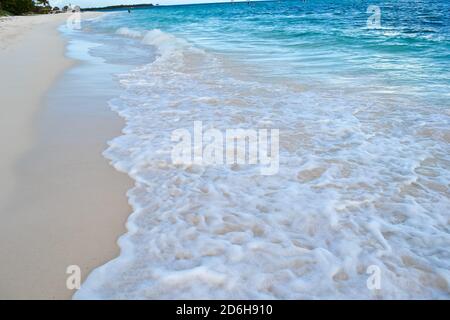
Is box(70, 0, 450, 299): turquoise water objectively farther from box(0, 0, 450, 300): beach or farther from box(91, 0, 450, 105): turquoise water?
box(91, 0, 450, 105): turquoise water

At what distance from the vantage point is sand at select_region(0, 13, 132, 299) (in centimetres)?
249

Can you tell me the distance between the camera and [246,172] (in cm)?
389

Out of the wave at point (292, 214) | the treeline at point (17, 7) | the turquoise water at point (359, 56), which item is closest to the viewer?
the wave at point (292, 214)

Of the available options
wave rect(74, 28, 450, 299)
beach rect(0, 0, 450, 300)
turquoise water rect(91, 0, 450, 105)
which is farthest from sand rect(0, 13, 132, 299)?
A: turquoise water rect(91, 0, 450, 105)

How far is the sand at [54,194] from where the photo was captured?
249 centimetres

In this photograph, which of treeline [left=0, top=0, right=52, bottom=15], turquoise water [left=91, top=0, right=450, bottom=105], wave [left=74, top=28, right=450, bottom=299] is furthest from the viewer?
treeline [left=0, top=0, right=52, bottom=15]

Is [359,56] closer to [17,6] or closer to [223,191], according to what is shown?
[223,191]

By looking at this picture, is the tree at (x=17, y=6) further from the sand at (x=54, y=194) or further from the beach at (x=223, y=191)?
the sand at (x=54, y=194)

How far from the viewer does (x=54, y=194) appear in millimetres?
3381

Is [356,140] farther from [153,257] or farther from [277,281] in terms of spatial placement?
[153,257]

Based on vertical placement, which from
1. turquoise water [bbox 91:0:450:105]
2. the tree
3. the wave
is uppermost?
the tree

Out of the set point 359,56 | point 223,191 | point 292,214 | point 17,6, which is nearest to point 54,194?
point 223,191

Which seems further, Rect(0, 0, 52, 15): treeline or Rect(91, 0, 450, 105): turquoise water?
Rect(0, 0, 52, 15): treeline

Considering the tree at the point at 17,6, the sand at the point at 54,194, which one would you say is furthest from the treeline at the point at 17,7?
the sand at the point at 54,194
